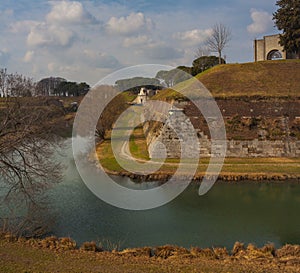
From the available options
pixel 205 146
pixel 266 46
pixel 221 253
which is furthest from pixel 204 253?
pixel 266 46

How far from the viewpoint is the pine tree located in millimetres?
32731

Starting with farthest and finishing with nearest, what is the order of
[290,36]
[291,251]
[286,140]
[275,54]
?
[275,54] < [290,36] < [286,140] < [291,251]

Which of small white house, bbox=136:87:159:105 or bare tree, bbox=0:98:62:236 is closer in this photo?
bare tree, bbox=0:98:62:236

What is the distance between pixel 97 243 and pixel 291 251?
5.78 m

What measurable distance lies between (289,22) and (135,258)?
30377mm

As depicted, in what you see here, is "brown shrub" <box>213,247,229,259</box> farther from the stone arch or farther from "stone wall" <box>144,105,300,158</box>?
the stone arch

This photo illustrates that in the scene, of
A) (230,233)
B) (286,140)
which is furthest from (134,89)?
(230,233)

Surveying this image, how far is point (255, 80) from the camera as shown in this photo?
29.7 m

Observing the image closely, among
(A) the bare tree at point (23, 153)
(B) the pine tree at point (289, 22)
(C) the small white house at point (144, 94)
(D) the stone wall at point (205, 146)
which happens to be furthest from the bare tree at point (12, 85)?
(C) the small white house at point (144, 94)

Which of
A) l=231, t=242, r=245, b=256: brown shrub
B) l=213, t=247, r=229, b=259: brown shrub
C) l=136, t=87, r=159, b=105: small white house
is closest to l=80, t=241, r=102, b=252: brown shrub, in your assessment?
l=213, t=247, r=229, b=259: brown shrub

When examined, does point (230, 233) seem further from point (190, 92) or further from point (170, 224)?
point (190, 92)

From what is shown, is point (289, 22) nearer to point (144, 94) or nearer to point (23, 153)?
point (23, 153)

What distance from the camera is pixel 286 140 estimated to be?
79.3 feet

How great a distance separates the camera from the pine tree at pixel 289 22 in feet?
107
